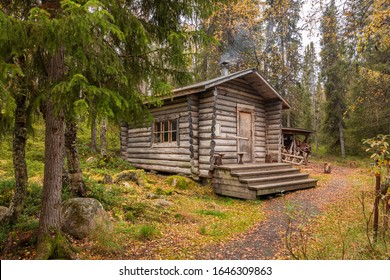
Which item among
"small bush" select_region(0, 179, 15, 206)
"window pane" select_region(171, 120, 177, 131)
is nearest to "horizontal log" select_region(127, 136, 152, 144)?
"window pane" select_region(171, 120, 177, 131)

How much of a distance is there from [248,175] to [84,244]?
21.5 feet

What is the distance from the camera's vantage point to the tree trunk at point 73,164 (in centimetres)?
644

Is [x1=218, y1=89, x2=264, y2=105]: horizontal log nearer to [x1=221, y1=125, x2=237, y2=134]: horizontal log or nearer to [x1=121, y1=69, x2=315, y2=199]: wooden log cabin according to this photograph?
[x1=121, y1=69, x2=315, y2=199]: wooden log cabin

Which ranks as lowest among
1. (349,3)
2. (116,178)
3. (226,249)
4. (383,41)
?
(226,249)

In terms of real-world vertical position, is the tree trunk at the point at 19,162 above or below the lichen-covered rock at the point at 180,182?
above

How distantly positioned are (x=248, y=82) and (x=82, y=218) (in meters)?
10.3

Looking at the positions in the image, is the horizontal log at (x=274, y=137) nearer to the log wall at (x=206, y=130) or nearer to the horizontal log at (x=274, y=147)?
the horizontal log at (x=274, y=147)

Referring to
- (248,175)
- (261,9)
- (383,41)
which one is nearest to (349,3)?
(383,41)

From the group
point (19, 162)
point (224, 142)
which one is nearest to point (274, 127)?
point (224, 142)

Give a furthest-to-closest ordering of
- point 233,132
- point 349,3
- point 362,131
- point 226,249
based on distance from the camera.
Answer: point 362,131, point 233,132, point 349,3, point 226,249

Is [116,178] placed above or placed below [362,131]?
below

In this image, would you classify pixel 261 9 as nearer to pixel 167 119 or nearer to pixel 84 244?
pixel 167 119

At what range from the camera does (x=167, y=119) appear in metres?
12.7

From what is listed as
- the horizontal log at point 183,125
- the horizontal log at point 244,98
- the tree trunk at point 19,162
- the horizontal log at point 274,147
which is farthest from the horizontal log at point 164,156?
the tree trunk at point 19,162
